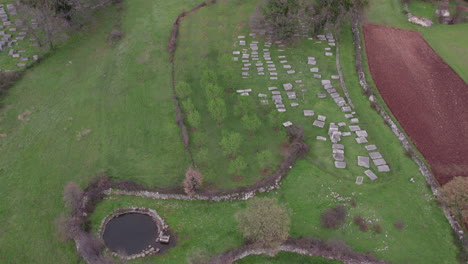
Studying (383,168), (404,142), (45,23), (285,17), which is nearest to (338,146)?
(383,168)

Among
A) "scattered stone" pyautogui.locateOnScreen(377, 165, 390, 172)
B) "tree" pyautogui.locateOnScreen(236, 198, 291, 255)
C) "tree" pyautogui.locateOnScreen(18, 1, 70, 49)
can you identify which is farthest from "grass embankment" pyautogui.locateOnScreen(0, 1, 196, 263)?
"scattered stone" pyautogui.locateOnScreen(377, 165, 390, 172)

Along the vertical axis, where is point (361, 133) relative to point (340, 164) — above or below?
above

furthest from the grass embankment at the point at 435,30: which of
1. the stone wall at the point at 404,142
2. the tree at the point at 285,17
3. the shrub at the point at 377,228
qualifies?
the shrub at the point at 377,228

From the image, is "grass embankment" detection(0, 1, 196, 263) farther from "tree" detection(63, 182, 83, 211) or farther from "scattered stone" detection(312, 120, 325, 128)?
"scattered stone" detection(312, 120, 325, 128)

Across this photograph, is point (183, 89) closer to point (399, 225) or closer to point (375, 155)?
point (375, 155)

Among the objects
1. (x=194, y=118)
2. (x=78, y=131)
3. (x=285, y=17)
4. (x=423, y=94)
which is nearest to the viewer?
(x=194, y=118)

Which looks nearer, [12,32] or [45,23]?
[45,23]

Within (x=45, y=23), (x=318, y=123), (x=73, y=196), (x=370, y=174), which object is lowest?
(x=73, y=196)
